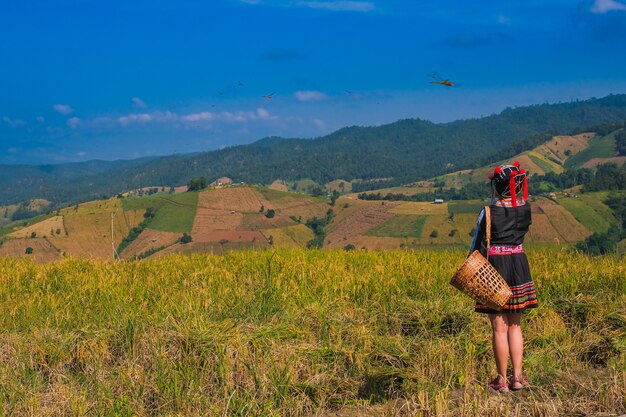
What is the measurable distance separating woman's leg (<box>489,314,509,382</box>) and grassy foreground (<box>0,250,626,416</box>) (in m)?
0.33

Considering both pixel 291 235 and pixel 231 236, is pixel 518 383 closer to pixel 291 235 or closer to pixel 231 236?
pixel 231 236

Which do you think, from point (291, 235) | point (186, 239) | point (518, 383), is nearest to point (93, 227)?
point (186, 239)

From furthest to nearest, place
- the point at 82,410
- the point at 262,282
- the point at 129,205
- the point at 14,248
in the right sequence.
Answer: the point at 129,205 → the point at 14,248 → the point at 262,282 → the point at 82,410

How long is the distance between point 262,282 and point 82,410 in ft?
15.5

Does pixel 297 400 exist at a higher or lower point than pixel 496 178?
lower

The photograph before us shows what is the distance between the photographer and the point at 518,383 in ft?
20.4

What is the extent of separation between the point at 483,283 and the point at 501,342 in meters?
0.77

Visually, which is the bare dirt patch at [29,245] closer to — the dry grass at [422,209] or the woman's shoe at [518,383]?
the dry grass at [422,209]

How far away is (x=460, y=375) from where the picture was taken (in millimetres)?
6441

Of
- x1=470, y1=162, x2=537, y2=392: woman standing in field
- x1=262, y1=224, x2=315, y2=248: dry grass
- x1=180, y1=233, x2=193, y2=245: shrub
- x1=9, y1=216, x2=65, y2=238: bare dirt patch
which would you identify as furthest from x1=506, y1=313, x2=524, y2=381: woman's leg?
x1=9, y1=216, x2=65, y2=238: bare dirt patch

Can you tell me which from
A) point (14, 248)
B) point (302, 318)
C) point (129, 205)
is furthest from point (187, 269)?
point (129, 205)

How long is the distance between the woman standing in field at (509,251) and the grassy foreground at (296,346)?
542 millimetres

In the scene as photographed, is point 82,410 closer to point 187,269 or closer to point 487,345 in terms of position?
point 487,345

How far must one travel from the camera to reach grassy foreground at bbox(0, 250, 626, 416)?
571cm
